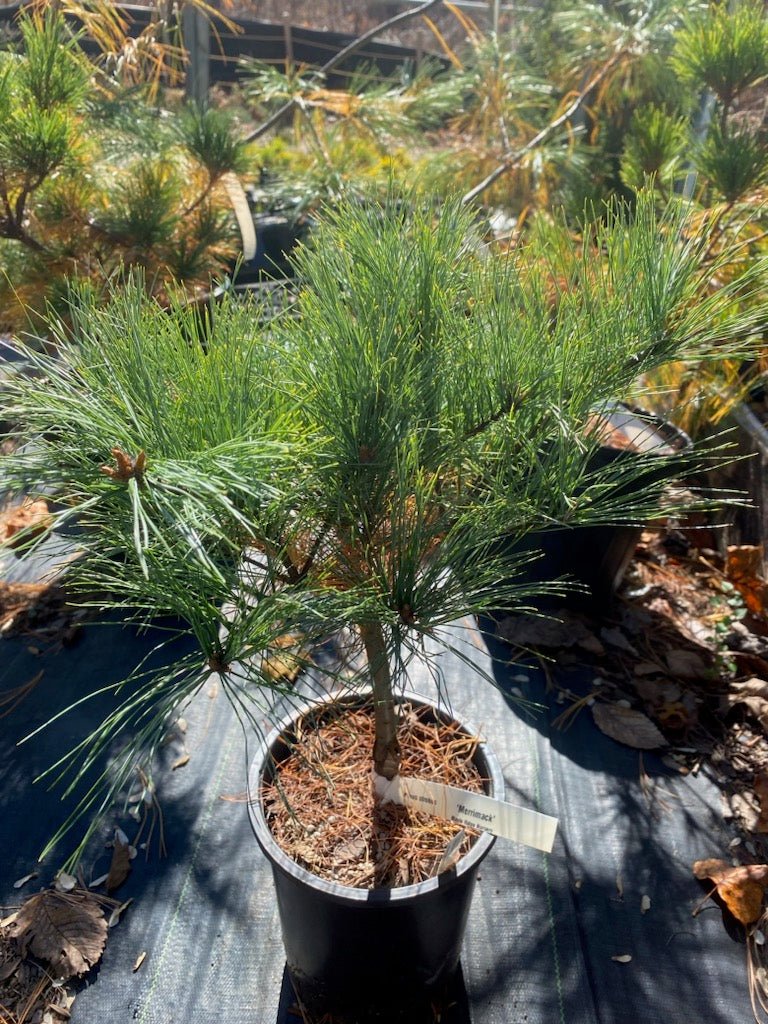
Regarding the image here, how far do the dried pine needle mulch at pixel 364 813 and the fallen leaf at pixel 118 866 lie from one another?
1.07 ft

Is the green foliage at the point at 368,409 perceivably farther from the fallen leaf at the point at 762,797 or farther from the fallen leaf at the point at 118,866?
the fallen leaf at the point at 762,797

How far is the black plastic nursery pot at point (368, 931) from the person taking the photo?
2.62ft

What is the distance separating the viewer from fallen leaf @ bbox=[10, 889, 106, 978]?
972 mm

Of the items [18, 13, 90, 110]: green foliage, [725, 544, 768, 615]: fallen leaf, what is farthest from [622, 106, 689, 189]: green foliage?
[18, 13, 90, 110]: green foliage

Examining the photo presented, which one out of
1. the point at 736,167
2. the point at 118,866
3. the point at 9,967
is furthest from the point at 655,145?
the point at 9,967

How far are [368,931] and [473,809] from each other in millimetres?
186

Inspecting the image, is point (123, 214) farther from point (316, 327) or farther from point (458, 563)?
point (458, 563)

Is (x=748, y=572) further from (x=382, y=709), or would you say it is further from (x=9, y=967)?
(x=9, y=967)

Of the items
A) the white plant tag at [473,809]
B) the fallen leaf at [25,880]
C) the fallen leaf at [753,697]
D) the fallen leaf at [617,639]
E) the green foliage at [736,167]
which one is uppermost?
the green foliage at [736,167]

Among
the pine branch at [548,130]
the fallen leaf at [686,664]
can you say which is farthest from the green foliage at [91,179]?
the fallen leaf at [686,664]

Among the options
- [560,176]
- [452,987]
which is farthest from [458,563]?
[560,176]

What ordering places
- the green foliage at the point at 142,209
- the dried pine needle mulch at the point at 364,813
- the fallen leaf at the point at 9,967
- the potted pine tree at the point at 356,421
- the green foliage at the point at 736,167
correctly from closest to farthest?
the potted pine tree at the point at 356,421
the dried pine needle mulch at the point at 364,813
the fallen leaf at the point at 9,967
the green foliage at the point at 736,167
the green foliage at the point at 142,209

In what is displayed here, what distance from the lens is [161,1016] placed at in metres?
0.93

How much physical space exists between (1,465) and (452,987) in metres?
→ 0.87
